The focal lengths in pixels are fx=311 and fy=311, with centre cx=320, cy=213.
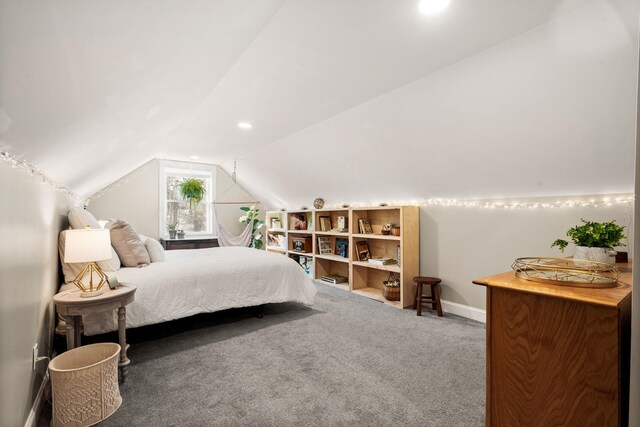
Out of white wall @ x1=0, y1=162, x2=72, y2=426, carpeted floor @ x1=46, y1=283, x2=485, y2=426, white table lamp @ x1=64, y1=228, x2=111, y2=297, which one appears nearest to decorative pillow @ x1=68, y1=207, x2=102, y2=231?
white wall @ x1=0, y1=162, x2=72, y2=426

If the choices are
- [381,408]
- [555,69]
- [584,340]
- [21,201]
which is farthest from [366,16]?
[381,408]

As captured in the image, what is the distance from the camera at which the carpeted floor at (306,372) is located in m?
1.75

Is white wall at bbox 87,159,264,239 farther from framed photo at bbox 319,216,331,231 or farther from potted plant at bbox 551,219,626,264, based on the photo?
potted plant at bbox 551,219,626,264

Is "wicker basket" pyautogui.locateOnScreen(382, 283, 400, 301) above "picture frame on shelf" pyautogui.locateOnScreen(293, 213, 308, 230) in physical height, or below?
below

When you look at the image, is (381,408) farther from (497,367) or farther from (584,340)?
(584,340)

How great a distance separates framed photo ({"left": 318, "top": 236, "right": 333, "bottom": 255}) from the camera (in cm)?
508

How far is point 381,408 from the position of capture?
71.1 inches

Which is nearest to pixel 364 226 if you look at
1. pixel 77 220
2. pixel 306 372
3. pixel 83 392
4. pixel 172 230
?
pixel 306 372

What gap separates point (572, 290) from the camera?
44.4 inches

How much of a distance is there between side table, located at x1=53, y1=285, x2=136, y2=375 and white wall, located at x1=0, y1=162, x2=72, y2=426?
12 cm

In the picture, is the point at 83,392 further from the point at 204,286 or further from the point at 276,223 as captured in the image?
the point at 276,223

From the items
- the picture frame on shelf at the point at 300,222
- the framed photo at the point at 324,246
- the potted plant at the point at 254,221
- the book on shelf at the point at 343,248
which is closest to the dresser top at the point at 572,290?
the book on shelf at the point at 343,248

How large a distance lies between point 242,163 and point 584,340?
538 centimetres

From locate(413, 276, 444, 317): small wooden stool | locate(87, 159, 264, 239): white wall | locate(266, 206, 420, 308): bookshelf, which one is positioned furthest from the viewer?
locate(87, 159, 264, 239): white wall
